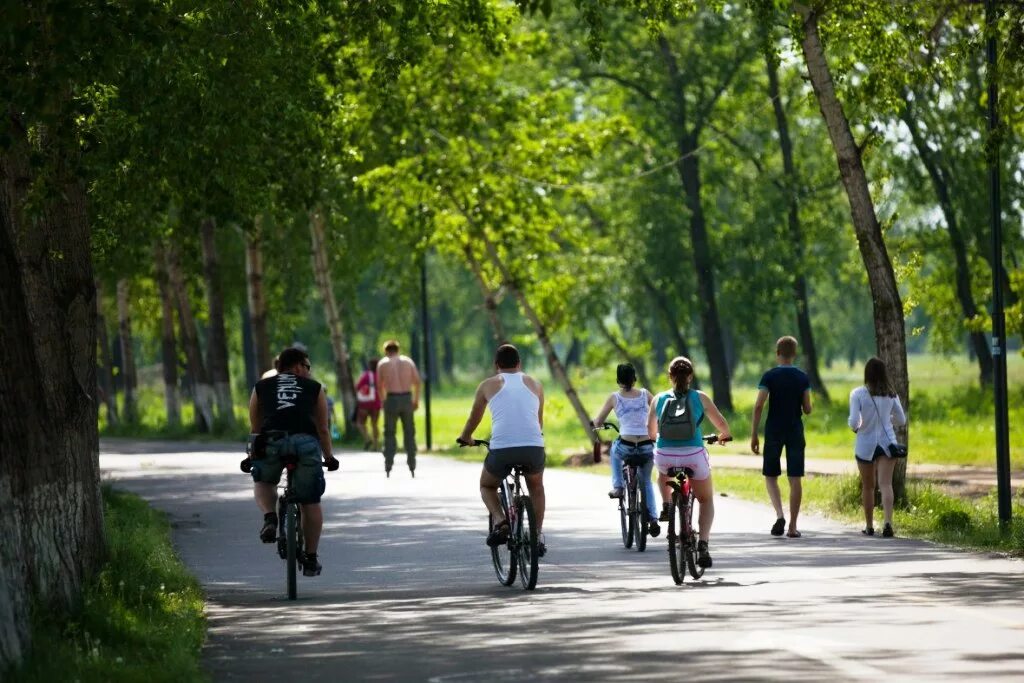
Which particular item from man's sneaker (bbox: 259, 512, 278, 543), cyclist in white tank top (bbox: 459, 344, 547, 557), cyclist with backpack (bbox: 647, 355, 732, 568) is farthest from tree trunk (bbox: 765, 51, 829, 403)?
man's sneaker (bbox: 259, 512, 278, 543)

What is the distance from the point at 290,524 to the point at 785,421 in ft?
20.9

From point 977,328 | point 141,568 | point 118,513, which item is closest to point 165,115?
point 118,513

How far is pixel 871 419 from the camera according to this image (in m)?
20.6

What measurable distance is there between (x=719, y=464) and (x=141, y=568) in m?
21.2

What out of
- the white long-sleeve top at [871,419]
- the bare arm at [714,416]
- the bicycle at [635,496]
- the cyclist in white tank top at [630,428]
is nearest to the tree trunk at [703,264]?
the white long-sleeve top at [871,419]

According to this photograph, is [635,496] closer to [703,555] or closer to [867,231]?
[703,555]

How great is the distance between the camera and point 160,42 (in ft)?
46.3

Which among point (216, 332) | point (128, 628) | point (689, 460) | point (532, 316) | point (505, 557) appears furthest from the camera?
point (216, 332)

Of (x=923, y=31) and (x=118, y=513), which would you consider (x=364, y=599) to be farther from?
(x=923, y=31)

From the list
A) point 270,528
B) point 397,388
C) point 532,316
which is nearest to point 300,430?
point 270,528

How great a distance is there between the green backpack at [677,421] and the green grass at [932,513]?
318 cm

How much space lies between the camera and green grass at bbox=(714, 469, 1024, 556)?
757 inches

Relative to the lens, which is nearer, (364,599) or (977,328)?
(364,599)

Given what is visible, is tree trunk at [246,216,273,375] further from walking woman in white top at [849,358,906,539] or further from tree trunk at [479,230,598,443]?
walking woman in white top at [849,358,906,539]
